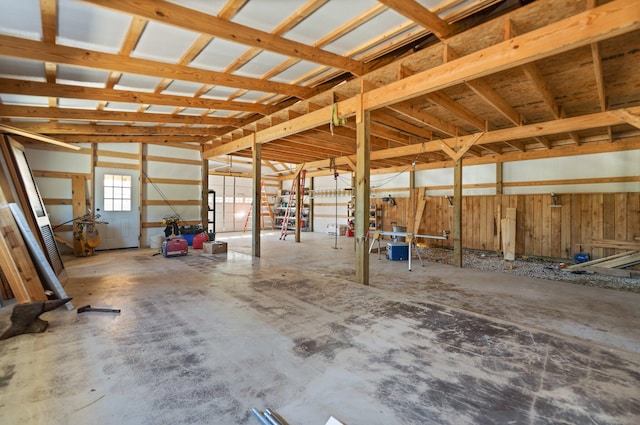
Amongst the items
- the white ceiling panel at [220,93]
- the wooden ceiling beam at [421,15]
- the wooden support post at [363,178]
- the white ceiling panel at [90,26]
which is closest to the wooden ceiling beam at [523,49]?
the wooden support post at [363,178]

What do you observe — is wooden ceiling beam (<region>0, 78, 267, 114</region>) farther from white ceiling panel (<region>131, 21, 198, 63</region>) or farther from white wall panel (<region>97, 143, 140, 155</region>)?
white wall panel (<region>97, 143, 140, 155</region>)

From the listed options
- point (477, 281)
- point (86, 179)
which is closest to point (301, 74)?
point (477, 281)

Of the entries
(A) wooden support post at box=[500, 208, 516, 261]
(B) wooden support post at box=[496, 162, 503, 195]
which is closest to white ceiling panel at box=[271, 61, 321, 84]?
(A) wooden support post at box=[500, 208, 516, 261]

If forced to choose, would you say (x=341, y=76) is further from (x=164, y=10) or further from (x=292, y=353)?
(x=292, y=353)

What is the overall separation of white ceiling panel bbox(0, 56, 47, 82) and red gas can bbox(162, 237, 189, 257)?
3.68 m

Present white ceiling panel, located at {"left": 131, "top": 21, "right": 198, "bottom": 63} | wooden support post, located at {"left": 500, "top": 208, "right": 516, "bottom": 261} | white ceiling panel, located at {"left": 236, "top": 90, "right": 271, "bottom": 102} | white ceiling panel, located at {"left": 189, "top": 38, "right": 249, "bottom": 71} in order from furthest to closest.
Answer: wooden support post, located at {"left": 500, "top": 208, "right": 516, "bottom": 261}, white ceiling panel, located at {"left": 236, "top": 90, "right": 271, "bottom": 102}, white ceiling panel, located at {"left": 189, "top": 38, "right": 249, "bottom": 71}, white ceiling panel, located at {"left": 131, "top": 21, "right": 198, "bottom": 63}

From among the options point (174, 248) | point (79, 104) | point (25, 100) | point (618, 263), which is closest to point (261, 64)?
point (79, 104)

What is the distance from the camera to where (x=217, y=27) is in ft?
9.18

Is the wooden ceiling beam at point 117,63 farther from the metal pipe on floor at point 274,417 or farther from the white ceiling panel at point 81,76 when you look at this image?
the metal pipe on floor at point 274,417

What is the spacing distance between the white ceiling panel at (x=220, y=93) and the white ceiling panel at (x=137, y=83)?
74 cm

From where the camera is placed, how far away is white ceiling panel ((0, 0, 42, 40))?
2424mm

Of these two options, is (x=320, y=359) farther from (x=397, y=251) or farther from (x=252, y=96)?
(x=397, y=251)

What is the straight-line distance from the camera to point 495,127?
19.9 ft

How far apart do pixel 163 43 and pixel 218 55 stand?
58 cm
